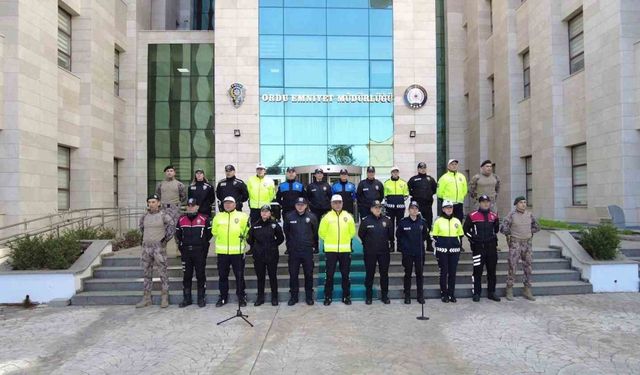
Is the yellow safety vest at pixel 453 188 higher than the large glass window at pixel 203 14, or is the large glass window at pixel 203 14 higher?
the large glass window at pixel 203 14

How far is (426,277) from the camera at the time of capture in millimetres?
9578

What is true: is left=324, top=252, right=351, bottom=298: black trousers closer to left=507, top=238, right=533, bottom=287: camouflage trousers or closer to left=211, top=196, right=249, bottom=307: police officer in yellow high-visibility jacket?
left=211, top=196, right=249, bottom=307: police officer in yellow high-visibility jacket

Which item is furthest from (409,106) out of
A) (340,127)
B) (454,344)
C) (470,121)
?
(454,344)

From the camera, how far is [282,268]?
10109mm

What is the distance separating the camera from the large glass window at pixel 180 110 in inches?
925

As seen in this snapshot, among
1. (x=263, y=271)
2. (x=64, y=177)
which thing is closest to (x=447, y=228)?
(x=263, y=271)

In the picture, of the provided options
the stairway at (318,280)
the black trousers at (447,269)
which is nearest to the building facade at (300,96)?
A: the stairway at (318,280)

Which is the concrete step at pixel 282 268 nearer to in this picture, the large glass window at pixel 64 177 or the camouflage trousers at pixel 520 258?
the camouflage trousers at pixel 520 258

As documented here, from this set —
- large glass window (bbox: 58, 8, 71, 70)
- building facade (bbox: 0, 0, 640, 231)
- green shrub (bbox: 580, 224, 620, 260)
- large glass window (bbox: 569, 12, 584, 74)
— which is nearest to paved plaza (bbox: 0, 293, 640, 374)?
green shrub (bbox: 580, 224, 620, 260)

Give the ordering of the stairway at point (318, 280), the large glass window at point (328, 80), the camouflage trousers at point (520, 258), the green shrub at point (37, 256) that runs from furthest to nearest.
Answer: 1. the large glass window at point (328, 80)
2. the green shrub at point (37, 256)
3. the stairway at point (318, 280)
4. the camouflage trousers at point (520, 258)

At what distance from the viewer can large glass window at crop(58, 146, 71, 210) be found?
56.4ft

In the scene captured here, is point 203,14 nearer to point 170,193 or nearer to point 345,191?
point 170,193

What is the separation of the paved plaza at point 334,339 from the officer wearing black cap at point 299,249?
1.25 ft

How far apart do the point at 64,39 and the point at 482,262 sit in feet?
56.4
